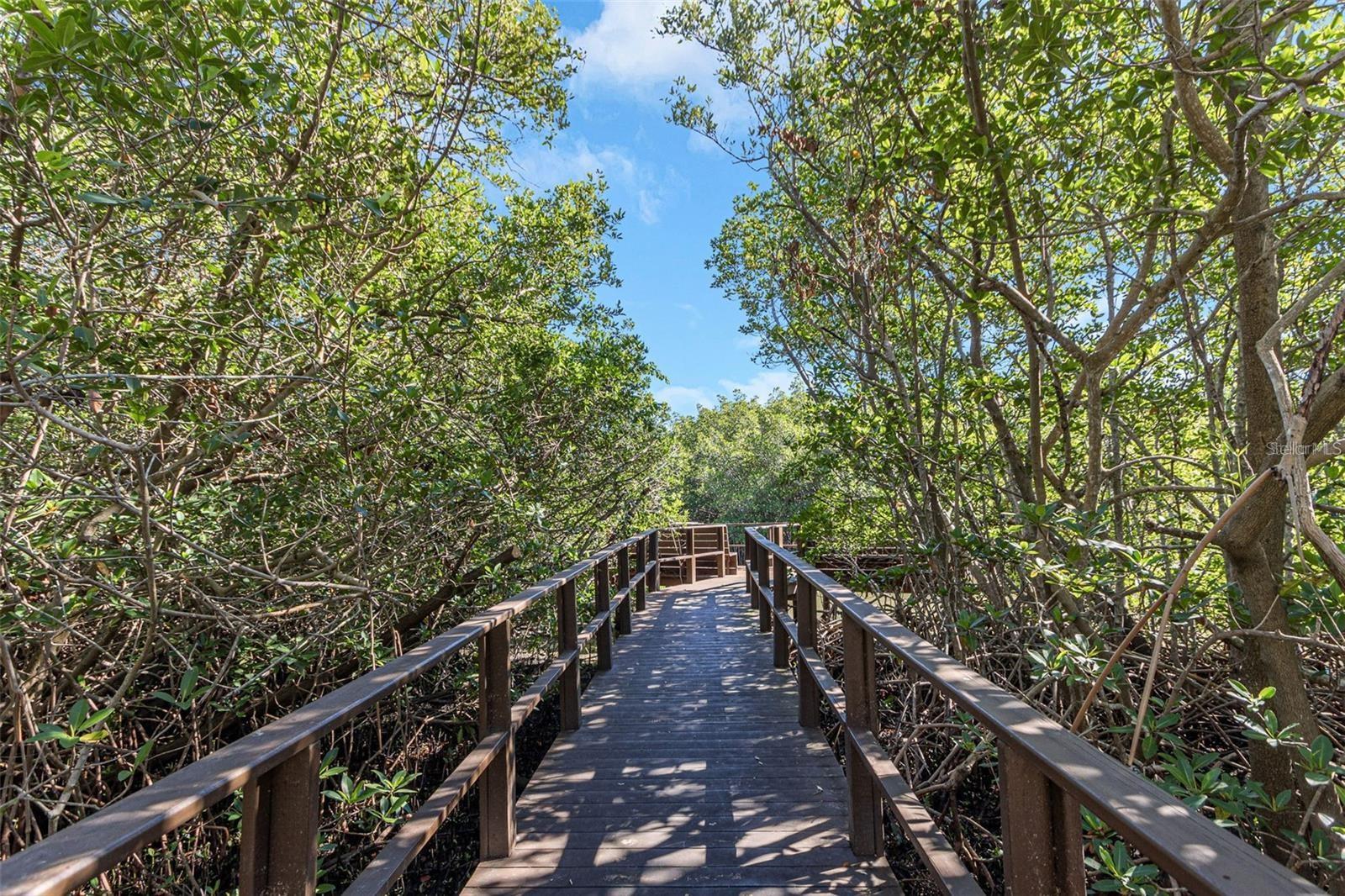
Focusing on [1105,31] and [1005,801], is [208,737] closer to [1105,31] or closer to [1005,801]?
[1005,801]

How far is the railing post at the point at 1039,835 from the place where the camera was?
99 cm

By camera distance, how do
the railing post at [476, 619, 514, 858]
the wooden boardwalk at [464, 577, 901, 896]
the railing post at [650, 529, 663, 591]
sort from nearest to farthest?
the wooden boardwalk at [464, 577, 901, 896], the railing post at [476, 619, 514, 858], the railing post at [650, 529, 663, 591]

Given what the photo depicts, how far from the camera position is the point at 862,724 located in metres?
2.06

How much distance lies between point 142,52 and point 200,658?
10.0 feet

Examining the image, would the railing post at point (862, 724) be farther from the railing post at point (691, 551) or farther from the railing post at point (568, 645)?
the railing post at point (691, 551)

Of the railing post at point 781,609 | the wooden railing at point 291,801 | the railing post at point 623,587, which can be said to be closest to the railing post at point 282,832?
the wooden railing at point 291,801

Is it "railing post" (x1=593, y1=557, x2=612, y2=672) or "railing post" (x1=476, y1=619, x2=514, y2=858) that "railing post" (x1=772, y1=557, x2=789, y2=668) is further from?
"railing post" (x1=476, y1=619, x2=514, y2=858)

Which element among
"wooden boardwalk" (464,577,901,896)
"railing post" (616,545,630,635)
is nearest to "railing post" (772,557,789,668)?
"wooden boardwalk" (464,577,901,896)

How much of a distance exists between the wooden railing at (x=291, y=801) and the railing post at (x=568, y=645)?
2.91 feet

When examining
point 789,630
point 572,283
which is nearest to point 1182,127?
point 789,630

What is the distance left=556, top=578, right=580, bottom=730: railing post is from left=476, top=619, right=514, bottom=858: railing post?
3.13ft

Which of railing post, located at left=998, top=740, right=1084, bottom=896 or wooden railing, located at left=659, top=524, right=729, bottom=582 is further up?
railing post, located at left=998, top=740, right=1084, bottom=896

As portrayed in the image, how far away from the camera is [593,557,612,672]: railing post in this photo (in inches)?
163

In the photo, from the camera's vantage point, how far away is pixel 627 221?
6.83 metres
